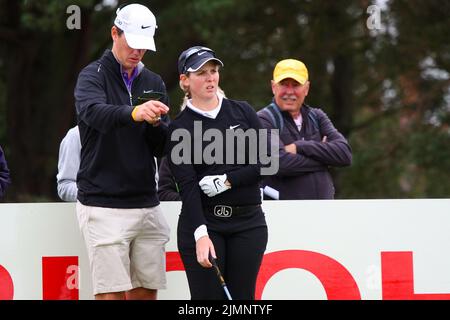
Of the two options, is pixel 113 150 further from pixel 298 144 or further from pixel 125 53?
pixel 298 144

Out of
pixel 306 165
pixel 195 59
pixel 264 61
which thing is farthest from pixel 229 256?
pixel 264 61

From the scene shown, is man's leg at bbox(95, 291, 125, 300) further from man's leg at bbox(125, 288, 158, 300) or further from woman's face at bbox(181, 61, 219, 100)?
woman's face at bbox(181, 61, 219, 100)

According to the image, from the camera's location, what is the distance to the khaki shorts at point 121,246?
5.07 m

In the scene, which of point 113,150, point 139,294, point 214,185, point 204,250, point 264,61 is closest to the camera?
point 204,250

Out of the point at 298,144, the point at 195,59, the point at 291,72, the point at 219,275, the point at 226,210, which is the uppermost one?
the point at 291,72

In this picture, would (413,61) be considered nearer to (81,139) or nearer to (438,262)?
(438,262)

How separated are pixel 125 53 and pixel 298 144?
1.62 meters

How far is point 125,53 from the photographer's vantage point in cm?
514

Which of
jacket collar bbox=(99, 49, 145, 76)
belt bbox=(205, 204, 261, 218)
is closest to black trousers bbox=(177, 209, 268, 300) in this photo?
belt bbox=(205, 204, 261, 218)

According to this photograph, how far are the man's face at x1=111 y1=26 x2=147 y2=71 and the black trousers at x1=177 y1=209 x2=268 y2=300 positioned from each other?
94 centimetres

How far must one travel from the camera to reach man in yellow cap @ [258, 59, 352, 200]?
6.23m

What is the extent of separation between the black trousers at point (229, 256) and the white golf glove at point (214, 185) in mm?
153

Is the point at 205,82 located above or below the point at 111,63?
below

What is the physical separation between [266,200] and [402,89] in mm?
12928
